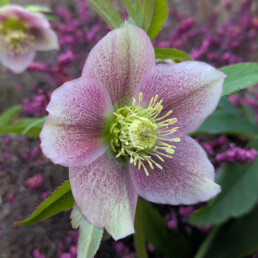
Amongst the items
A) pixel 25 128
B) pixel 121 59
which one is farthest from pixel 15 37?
pixel 121 59

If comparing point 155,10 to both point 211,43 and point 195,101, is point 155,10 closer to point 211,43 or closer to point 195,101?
point 195,101

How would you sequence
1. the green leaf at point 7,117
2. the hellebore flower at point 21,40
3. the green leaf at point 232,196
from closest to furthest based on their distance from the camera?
1. the green leaf at point 232,196
2. the green leaf at point 7,117
3. the hellebore flower at point 21,40

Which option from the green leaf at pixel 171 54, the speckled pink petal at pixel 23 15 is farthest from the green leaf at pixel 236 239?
the speckled pink petal at pixel 23 15

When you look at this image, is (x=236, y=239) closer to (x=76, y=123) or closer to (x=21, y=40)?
(x=76, y=123)

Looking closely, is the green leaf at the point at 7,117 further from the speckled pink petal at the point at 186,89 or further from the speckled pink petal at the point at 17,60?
the speckled pink petal at the point at 186,89

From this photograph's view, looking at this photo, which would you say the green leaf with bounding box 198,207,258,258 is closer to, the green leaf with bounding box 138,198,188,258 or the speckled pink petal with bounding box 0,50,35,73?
the green leaf with bounding box 138,198,188,258
